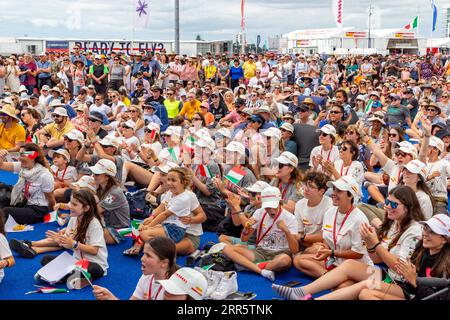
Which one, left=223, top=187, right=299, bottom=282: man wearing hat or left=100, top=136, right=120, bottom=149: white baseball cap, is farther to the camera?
left=100, top=136, right=120, bottom=149: white baseball cap

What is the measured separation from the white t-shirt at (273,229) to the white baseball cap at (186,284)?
2.15 m

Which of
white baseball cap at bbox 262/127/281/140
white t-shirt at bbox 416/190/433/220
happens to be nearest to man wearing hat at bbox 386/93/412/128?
white baseball cap at bbox 262/127/281/140

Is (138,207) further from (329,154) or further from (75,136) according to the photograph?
(329,154)

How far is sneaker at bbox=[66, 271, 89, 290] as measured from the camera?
5.37m

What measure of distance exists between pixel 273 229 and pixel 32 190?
3331 millimetres

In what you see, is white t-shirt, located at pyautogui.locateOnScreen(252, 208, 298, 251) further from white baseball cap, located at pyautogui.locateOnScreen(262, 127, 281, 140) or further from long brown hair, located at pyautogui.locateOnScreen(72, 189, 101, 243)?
white baseball cap, located at pyautogui.locateOnScreen(262, 127, 281, 140)

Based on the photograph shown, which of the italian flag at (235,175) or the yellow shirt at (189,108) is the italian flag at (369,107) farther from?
the italian flag at (235,175)

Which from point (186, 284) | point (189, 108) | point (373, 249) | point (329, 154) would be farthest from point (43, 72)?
point (186, 284)

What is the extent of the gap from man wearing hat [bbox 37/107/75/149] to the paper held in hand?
4544 mm

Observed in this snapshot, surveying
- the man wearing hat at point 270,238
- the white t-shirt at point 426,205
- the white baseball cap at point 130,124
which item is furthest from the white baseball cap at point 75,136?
the white t-shirt at point 426,205

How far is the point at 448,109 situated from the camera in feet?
43.8

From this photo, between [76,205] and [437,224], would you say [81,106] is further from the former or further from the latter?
[437,224]

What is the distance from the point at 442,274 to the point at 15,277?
13.3 feet

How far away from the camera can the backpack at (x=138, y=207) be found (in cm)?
772
